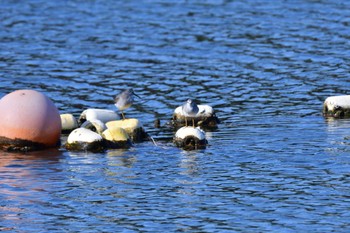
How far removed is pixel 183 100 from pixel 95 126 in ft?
16.4

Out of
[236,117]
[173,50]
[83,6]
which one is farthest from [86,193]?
[83,6]

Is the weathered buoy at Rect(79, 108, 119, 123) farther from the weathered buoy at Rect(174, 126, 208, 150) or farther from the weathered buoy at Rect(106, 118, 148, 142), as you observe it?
the weathered buoy at Rect(174, 126, 208, 150)

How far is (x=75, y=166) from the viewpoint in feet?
63.9

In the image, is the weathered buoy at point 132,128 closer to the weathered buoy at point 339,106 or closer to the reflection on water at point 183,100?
the reflection on water at point 183,100

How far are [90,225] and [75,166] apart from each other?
407cm

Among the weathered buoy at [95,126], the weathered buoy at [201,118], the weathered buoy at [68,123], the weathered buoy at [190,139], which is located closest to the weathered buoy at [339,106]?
the weathered buoy at [201,118]

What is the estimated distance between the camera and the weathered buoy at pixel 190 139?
68.5 ft

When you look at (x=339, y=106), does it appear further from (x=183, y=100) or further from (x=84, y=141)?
(x=84, y=141)

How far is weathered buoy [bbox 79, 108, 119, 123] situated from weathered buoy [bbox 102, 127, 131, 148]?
47.9 inches

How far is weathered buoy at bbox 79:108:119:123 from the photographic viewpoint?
887 inches

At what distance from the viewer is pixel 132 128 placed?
21719 mm

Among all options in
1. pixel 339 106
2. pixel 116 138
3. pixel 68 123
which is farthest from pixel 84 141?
pixel 339 106

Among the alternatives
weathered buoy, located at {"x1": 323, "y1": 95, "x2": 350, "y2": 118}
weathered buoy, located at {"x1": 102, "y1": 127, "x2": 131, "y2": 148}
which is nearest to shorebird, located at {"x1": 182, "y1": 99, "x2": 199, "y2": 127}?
weathered buoy, located at {"x1": 102, "y1": 127, "x2": 131, "y2": 148}

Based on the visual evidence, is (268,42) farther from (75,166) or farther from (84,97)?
(75,166)
